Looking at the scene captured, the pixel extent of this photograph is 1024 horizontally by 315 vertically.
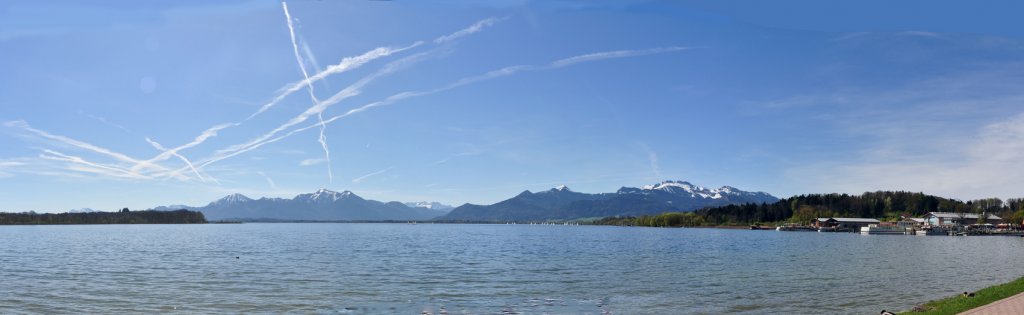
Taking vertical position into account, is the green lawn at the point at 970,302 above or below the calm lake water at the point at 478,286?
above

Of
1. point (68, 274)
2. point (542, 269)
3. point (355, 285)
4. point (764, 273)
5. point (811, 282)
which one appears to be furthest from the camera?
point (542, 269)

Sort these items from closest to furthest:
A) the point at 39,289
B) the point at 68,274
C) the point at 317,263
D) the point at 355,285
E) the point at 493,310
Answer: the point at 493,310, the point at 39,289, the point at 355,285, the point at 68,274, the point at 317,263

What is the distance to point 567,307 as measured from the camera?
37969 mm

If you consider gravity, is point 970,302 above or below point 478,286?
above

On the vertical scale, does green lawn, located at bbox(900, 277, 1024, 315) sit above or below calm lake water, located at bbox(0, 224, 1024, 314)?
above

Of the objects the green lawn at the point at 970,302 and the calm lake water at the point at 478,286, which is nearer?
the green lawn at the point at 970,302

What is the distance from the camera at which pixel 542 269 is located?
2557 inches

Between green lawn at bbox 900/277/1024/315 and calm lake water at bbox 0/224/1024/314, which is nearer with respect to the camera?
green lawn at bbox 900/277/1024/315

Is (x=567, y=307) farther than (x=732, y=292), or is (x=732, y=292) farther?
(x=732, y=292)

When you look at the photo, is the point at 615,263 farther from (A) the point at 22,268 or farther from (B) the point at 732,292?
(A) the point at 22,268

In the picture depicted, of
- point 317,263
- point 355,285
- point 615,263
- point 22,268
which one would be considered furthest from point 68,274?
point 615,263

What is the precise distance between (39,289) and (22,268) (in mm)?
24200

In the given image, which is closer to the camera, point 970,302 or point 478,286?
point 970,302

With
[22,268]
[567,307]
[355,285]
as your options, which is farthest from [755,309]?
[22,268]
